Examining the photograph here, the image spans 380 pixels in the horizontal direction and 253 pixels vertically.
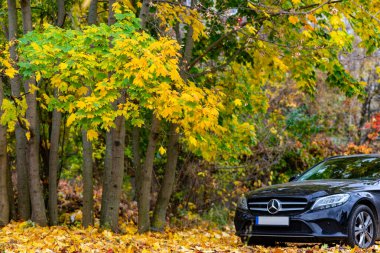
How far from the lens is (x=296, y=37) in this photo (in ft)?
38.9

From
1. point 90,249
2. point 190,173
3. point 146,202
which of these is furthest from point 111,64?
point 190,173

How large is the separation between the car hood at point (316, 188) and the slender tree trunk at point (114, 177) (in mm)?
2332

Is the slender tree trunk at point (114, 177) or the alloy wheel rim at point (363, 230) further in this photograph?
the slender tree trunk at point (114, 177)

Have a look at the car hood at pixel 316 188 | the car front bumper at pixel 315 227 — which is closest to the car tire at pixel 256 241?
the car front bumper at pixel 315 227

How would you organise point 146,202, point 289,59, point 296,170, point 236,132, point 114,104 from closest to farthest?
point 114,104 < point 146,202 < point 289,59 < point 236,132 < point 296,170

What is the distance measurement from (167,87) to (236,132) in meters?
5.10

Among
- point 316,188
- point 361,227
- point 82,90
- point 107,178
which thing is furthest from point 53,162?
point 361,227

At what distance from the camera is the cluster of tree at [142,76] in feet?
26.2

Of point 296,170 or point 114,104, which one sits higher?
point 114,104

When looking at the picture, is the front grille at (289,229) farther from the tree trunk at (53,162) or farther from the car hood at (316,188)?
the tree trunk at (53,162)

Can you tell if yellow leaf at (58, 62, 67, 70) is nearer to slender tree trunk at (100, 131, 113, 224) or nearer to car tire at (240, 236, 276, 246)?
slender tree trunk at (100, 131, 113, 224)

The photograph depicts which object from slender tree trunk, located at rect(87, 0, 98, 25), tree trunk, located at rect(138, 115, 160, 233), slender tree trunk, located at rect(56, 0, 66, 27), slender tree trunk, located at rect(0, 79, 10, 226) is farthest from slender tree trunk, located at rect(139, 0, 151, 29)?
slender tree trunk, located at rect(0, 79, 10, 226)

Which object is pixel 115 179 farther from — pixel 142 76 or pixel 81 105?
pixel 142 76

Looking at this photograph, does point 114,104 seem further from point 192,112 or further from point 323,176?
point 323,176
